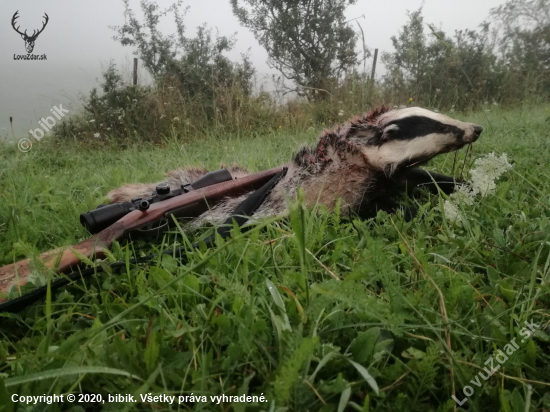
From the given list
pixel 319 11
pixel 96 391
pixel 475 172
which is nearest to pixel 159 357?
pixel 96 391

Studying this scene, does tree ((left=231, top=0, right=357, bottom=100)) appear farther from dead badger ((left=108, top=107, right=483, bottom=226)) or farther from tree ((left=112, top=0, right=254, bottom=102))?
dead badger ((left=108, top=107, right=483, bottom=226))

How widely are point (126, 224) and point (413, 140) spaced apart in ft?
5.28

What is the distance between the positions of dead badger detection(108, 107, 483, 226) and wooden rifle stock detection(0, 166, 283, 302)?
95 millimetres

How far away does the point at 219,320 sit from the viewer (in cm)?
100

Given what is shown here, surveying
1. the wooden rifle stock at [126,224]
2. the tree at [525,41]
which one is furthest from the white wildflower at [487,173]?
the tree at [525,41]

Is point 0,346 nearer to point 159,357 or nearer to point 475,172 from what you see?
point 159,357

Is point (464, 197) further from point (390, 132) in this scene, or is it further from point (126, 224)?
point (126, 224)

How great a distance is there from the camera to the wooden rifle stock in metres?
1.51

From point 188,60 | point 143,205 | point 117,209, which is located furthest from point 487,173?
point 188,60

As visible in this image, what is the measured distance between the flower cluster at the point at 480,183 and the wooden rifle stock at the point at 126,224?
1.07 m

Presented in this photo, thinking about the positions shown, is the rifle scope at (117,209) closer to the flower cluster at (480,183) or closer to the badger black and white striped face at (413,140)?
the badger black and white striped face at (413,140)

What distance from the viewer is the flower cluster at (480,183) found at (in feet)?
5.65

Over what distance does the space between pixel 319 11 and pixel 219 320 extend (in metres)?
12.7

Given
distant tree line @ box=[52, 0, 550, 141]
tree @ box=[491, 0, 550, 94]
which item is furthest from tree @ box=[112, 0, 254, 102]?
tree @ box=[491, 0, 550, 94]
